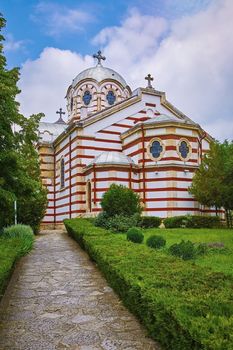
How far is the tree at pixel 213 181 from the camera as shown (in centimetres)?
2178

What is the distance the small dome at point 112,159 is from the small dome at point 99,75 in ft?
41.1

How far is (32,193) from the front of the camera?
14172 mm

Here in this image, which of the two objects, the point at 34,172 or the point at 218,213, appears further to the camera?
the point at 218,213

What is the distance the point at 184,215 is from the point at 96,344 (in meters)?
19.1

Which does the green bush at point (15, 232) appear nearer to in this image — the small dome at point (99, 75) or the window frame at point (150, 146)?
the window frame at point (150, 146)

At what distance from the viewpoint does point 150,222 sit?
21.9m

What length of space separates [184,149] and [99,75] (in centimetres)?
1489

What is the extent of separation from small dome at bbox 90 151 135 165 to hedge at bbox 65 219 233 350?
16196 millimetres

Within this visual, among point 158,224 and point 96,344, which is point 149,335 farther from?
point 158,224

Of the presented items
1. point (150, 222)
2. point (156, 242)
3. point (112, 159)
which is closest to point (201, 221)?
point (150, 222)

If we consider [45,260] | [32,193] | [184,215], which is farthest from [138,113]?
[45,260]

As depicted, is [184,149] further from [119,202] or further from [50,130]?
[50,130]

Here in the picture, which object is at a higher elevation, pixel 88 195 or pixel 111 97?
pixel 111 97

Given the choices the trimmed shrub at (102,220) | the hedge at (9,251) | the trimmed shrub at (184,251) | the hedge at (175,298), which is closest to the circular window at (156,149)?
the trimmed shrub at (102,220)
